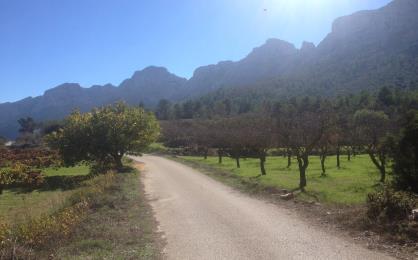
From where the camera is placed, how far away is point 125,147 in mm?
45094

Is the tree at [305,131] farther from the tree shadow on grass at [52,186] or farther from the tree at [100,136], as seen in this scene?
the tree at [100,136]

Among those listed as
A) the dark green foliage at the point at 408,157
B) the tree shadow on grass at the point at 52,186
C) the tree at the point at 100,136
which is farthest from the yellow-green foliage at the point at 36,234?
the tree at the point at 100,136

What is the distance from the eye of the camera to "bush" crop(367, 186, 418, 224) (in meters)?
12.2

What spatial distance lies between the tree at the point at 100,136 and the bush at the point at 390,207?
108 ft

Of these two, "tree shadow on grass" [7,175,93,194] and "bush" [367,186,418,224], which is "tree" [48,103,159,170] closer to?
"tree shadow on grass" [7,175,93,194]

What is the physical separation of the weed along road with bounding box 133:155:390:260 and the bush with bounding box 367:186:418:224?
1654 mm

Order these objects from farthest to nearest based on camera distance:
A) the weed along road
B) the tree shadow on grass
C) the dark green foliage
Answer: the tree shadow on grass, the dark green foliage, the weed along road

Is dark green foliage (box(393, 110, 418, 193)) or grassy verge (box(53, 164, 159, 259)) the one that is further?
dark green foliage (box(393, 110, 418, 193))

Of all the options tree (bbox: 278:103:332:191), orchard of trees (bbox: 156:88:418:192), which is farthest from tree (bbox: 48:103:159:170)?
tree (bbox: 278:103:332:191)

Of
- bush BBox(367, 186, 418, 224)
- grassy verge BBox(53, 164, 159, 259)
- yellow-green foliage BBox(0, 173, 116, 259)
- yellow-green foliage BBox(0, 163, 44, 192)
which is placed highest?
bush BBox(367, 186, 418, 224)

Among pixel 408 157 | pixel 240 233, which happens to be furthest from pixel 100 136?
pixel 240 233

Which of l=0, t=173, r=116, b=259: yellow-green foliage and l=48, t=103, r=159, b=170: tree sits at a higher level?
l=48, t=103, r=159, b=170: tree

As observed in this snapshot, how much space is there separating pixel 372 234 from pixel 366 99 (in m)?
101

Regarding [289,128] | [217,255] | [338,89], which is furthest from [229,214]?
[338,89]
